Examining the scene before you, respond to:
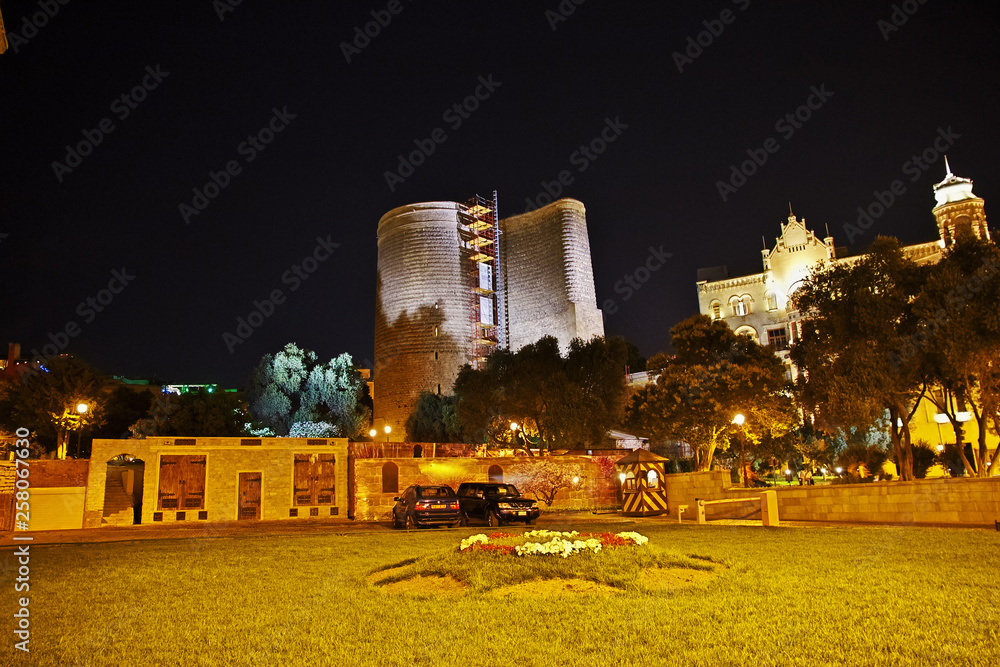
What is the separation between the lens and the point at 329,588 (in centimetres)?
782

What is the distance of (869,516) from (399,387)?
A: 43.2 metres

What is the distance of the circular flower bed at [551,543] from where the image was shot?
8945 mm

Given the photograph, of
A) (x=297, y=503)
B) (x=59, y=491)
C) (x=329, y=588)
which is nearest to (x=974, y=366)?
(x=329, y=588)

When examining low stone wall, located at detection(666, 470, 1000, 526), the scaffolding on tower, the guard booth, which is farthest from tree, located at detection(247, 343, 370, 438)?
low stone wall, located at detection(666, 470, 1000, 526)

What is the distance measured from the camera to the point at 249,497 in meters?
25.3

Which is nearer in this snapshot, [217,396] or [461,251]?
[217,396]

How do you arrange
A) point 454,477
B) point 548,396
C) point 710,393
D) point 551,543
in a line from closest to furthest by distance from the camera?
point 551,543 < point 454,477 < point 710,393 < point 548,396

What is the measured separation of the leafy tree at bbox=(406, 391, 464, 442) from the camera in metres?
49.6

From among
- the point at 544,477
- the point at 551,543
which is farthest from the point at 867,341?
the point at 551,543

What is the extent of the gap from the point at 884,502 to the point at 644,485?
945 centimetres

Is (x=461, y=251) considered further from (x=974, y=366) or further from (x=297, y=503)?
(x=974, y=366)

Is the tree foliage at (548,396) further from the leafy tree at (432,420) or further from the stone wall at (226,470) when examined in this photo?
the stone wall at (226,470)

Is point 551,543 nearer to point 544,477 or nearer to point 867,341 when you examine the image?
point 867,341

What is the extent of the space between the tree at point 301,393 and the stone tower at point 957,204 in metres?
43.7
